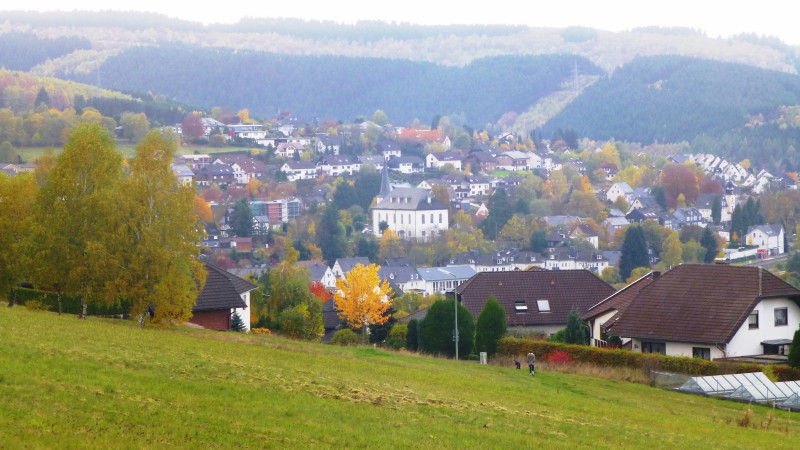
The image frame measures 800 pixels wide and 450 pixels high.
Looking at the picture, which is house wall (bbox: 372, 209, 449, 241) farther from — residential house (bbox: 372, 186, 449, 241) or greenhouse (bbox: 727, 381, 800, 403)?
greenhouse (bbox: 727, 381, 800, 403)

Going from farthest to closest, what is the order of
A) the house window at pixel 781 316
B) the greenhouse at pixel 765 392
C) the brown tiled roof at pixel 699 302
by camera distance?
1. the house window at pixel 781 316
2. the brown tiled roof at pixel 699 302
3. the greenhouse at pixel 765 392

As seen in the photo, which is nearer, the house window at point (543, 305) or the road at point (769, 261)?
the house window at point (543, 305)

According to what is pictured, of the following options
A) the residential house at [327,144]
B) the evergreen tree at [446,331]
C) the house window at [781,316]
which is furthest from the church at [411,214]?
the house window at [781,316]

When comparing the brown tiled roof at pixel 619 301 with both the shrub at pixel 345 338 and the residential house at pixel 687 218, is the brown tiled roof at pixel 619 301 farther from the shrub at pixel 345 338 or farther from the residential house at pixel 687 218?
the residential house at pixel 687 218

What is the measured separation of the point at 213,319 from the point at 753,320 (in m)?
14.2

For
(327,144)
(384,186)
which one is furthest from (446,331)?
(327,144)

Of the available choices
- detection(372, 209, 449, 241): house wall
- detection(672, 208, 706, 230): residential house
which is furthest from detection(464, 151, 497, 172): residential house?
detection(372, 209, 449, 241): house wall

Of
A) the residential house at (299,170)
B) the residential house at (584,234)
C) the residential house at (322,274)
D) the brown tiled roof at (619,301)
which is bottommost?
the brown tiled roof at (619,301)

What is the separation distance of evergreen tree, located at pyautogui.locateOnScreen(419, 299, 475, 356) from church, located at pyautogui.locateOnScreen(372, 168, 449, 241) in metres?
91.3

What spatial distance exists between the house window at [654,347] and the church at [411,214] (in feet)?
313

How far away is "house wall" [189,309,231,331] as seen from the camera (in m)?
35.8

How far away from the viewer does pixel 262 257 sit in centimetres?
11050

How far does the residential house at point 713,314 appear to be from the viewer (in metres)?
32.8

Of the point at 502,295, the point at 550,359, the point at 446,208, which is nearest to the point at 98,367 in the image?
the point at 550,359
